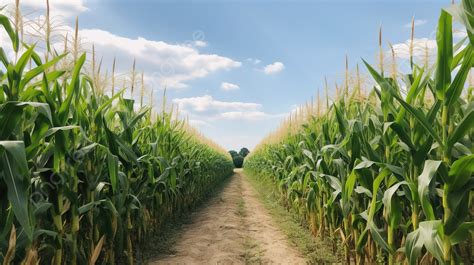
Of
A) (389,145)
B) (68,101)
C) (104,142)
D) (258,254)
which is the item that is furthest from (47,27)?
(258,254)

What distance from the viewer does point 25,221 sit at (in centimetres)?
194

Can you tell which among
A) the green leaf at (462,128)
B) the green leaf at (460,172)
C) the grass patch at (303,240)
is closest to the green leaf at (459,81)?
the green leaf at (462,128)

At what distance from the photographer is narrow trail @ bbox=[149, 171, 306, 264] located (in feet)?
17.1

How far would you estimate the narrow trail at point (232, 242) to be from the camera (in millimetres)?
5215

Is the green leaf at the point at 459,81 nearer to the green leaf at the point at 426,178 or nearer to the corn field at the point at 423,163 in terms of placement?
the corn field at the point at 423,163

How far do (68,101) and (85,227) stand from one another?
1530mm

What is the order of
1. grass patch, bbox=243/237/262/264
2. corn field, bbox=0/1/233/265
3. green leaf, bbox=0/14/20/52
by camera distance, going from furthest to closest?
grass patch, bbox=243/237/262/264
green leaf, bbox=0/14/20/52
corn field, bbox=0/1/233/265

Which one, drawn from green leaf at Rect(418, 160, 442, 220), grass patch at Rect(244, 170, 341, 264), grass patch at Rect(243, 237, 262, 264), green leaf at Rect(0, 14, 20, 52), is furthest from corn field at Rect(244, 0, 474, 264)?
green leaf at Rect(0, 14, 20, 52)

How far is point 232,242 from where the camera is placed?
242 inches

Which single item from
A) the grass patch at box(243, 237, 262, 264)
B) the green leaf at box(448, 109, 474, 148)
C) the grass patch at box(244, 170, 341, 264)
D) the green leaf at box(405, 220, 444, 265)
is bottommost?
the grass patch at box(243, 237, 262, 264)

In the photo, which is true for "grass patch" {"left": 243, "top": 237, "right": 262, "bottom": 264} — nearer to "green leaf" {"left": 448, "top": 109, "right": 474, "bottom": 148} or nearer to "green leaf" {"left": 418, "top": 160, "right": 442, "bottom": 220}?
"green leaf" {"left": 418, "top": 160, "right": 442, "bottom": 220}

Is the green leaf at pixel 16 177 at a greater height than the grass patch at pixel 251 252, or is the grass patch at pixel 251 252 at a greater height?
the green leaf at pixel 16 177

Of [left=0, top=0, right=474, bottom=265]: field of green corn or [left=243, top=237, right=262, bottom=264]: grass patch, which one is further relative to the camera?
[left=243, top=237, right=262, bottom=264]: grass patch

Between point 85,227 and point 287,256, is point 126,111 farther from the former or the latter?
point 287,256
